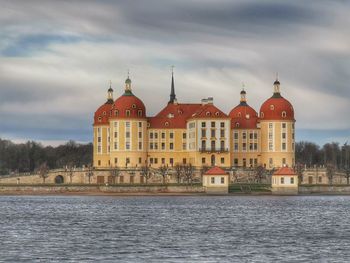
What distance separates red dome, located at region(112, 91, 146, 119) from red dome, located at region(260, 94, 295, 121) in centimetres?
1689

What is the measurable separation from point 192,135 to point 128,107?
9612 mm

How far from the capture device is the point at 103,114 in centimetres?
14375

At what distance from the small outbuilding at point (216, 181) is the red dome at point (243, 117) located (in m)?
23.7

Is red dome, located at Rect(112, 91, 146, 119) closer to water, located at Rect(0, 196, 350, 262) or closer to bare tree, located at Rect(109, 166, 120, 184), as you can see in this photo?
bare tree, located at Rect(109, 166, 120, 184)

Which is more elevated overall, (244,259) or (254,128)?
(254,128)

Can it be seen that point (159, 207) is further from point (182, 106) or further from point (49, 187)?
point (182, 106)

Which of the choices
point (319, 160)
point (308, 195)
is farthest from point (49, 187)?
point (319, 160)

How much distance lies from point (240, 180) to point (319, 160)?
5820 cm

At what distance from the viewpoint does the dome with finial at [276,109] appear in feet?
457

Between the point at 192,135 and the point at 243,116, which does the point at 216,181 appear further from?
the point at 243,116

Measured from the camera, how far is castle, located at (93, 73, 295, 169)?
5408 inches

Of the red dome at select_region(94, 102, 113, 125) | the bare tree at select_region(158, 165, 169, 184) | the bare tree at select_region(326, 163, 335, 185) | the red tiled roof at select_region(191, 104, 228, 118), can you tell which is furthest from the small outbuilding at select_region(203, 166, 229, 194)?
the red dome at select_region(94, 102, 113, 125)

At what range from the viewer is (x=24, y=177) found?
132 m

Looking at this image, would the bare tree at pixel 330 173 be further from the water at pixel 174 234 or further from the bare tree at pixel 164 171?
the water at pixel 174 234
